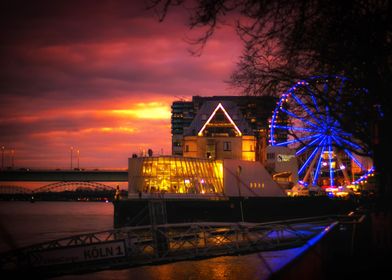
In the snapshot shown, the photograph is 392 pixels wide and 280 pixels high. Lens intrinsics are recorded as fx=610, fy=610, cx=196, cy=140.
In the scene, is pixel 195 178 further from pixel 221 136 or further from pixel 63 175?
pixel 63 175

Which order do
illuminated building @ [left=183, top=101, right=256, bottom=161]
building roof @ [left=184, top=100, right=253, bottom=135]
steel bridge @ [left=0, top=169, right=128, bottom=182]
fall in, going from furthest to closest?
steel bridge @ [left=0, top=169, right=128, bottom=182], building roof @ [left=184, top=100, right=253, bottom=135], illuminated building @ [left=183, top=101, right=256, bottom=161]

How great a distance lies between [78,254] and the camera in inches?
1112

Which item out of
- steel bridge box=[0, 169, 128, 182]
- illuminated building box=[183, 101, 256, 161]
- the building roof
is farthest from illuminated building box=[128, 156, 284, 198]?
steel bridge box=[0, 169, 128, 182]

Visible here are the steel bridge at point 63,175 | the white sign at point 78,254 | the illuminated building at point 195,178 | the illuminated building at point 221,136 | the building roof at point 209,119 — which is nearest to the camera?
the white sign at point 78,254

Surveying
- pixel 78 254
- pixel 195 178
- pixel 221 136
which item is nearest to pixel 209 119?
pixel 221 136

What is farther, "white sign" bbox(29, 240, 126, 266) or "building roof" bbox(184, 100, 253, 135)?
"building roof" bbox(184, 100, 253, 135)

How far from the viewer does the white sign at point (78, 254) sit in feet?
91.2

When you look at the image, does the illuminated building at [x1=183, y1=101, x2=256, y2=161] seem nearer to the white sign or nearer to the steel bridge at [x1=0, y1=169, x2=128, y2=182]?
the steel bridge at [x1=0, y1=169, x2=128, y2=182]

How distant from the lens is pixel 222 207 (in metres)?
71.0

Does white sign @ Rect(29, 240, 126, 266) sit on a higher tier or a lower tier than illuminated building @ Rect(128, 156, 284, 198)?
lower

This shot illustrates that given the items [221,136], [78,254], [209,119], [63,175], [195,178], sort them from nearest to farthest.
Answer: [78,254] < [195,178] < [209,119] < [221,136] < [63,175]

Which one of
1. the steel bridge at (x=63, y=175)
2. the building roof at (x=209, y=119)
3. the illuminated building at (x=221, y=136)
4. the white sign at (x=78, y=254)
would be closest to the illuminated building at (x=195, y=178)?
the illuminated building at (x=221, y=136)

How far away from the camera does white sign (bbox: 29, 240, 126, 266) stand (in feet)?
91.2

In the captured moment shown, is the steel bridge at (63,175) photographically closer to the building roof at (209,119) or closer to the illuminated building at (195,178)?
the building roof at (209,119)
